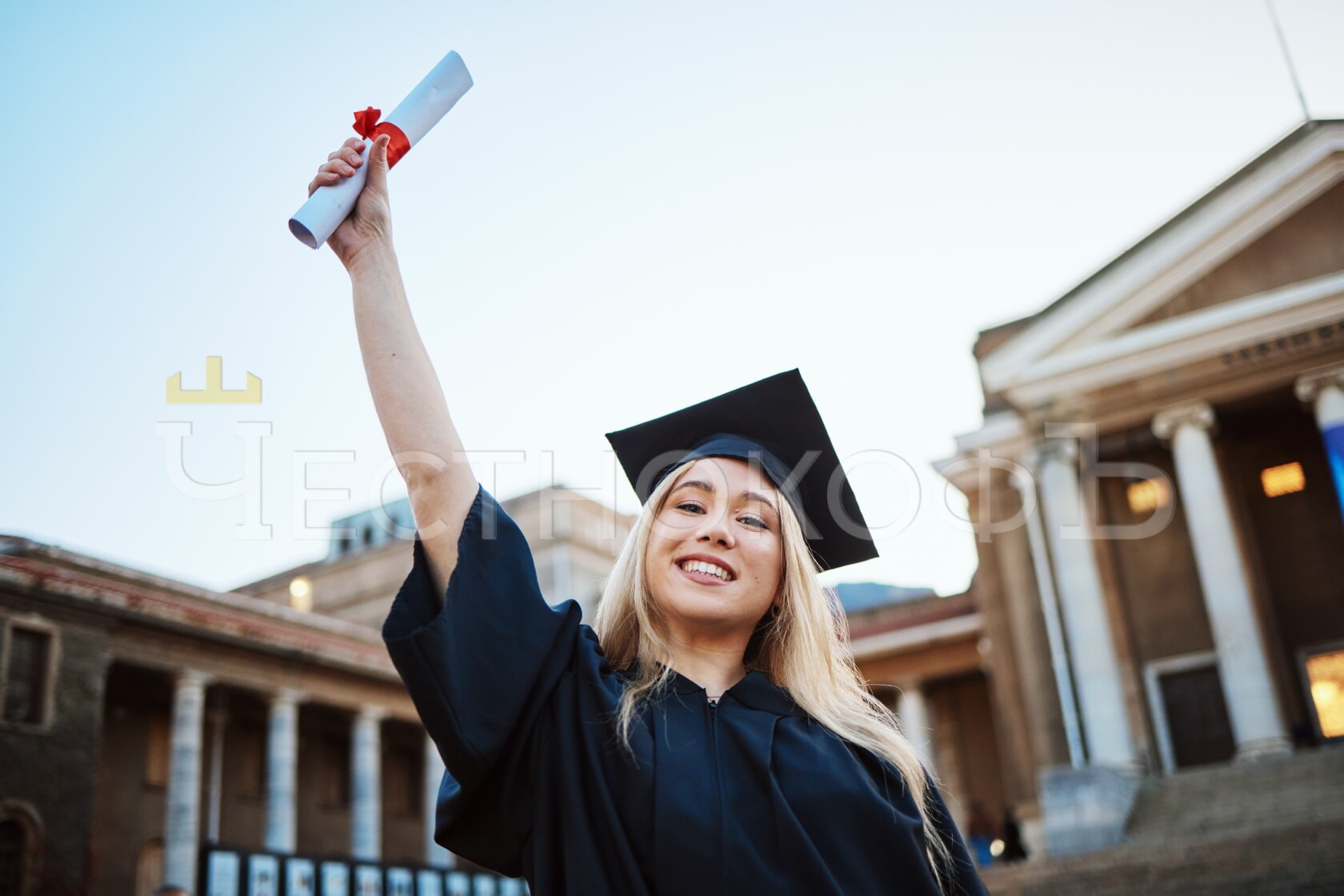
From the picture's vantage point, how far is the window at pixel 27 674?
80.2ft

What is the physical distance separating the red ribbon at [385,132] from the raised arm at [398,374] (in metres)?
0.02

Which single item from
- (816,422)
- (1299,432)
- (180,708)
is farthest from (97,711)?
(816,422)

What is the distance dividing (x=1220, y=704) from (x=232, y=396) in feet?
78.2

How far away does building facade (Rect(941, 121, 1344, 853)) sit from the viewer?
22719mm

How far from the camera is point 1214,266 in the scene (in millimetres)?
24172

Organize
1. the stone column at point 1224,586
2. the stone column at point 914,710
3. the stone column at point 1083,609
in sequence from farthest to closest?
the stone column at point 914,710
the stone column at point 1083,609
the stone column at point 1224,586

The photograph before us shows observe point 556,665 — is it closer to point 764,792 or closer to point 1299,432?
point 764,792

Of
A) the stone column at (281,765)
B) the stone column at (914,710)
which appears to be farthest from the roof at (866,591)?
the stone column at (281,765)

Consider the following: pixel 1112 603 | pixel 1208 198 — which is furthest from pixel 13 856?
pixel 1208 198

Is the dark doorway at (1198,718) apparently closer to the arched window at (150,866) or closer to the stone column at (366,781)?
the stone column at (366,781)

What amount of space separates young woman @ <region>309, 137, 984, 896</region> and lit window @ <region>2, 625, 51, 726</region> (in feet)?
83.1

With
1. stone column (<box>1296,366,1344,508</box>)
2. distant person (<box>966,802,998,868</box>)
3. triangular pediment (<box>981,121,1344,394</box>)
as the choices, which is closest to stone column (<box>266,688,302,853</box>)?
distant person (<box>966,802,998,868</box>)

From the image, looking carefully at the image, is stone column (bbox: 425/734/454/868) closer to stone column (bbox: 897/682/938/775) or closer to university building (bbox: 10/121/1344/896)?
university building (bbox: 10/121/1344/896)

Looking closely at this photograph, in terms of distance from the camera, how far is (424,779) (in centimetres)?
3766
